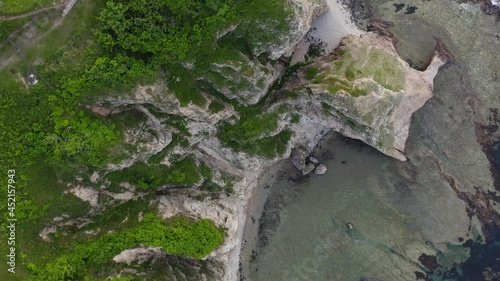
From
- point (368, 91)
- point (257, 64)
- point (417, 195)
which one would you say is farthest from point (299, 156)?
point (417, 195)

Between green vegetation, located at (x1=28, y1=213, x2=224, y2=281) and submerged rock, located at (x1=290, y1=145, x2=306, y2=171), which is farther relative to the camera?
submerged rock, located at (x1=290, y1=145, x2=306, y2=171)

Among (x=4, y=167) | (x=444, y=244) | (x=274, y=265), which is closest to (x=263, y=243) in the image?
(x=274, y=265)

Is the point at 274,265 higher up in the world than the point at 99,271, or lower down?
lower down

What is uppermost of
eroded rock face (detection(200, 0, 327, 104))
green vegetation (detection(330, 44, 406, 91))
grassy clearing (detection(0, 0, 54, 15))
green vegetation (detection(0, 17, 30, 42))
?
grassy clearing (detection(0, 0, 54, 15))

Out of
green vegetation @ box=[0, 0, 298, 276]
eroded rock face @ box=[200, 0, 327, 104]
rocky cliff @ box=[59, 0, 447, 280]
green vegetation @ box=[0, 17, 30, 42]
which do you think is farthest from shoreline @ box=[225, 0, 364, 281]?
green vegetation @ box=[0, 17, 30, 42]

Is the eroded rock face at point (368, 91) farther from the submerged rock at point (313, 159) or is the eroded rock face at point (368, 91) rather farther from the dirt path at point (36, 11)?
the dirt path at point (36, 11)

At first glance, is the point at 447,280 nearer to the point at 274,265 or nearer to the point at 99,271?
the point at 274,265

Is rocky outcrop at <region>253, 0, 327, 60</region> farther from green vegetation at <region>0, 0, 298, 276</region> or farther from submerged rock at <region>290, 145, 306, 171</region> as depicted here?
submerged rock at <region>290, 145, 306, 171</region>
